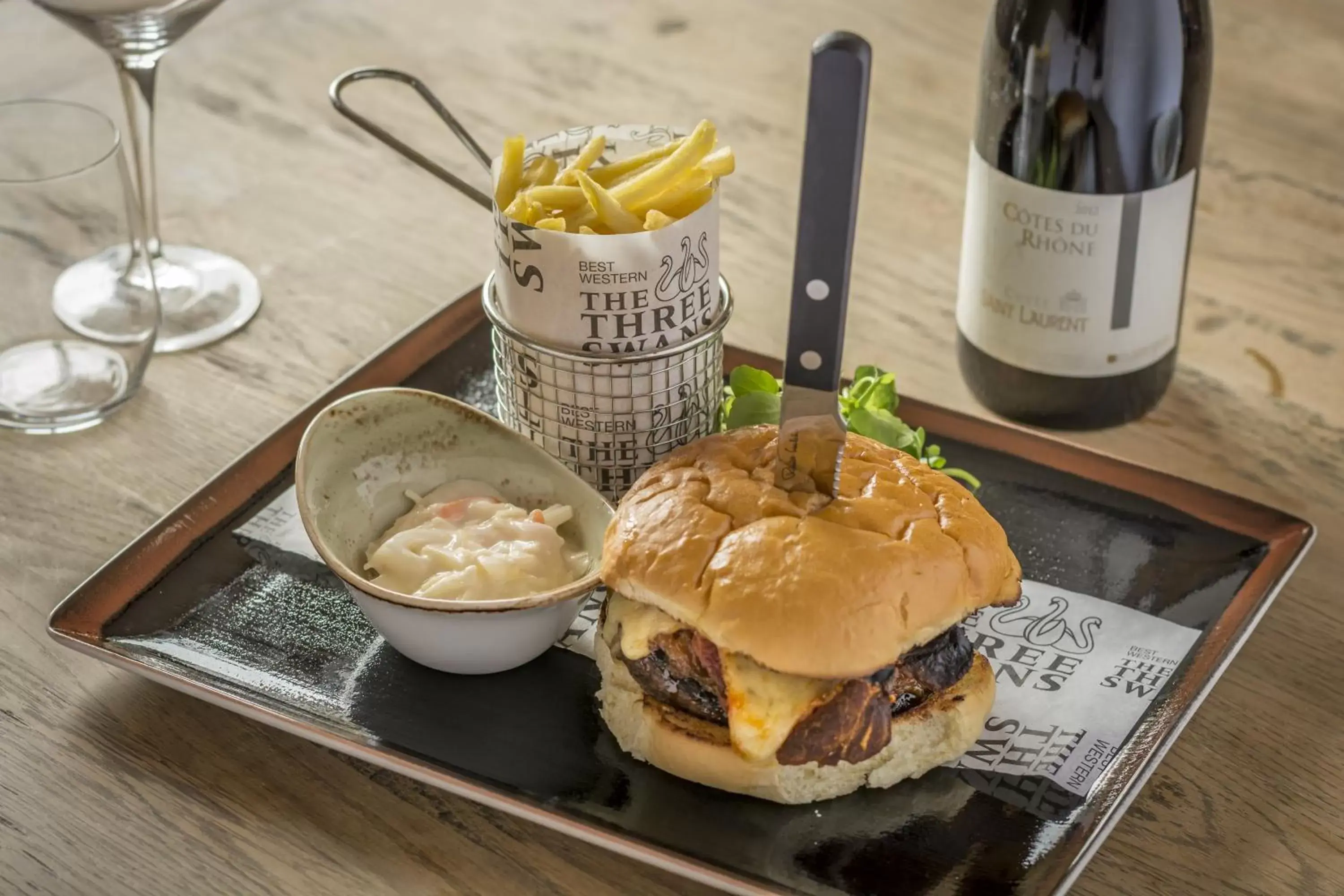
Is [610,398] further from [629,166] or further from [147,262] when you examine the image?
[147,262]

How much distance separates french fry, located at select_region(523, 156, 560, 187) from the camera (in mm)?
1354

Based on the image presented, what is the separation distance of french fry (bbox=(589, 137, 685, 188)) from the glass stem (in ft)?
2.08

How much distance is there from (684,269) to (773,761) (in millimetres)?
453

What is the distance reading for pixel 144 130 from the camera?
193 centimetres

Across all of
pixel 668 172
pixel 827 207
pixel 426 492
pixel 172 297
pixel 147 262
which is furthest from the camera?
pixel 172 297

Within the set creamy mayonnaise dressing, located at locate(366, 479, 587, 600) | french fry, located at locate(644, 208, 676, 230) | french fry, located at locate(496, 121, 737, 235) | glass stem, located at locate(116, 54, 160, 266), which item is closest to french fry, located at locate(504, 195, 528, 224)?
french fry, located at locate(496, 121, 737, 235)

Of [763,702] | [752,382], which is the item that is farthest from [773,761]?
[752,382]

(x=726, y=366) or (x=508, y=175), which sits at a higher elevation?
(x=508, y=175)

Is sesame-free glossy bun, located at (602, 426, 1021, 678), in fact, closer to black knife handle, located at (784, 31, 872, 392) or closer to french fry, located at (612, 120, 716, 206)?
black knife handle, located at (784, 31, 872, 392)

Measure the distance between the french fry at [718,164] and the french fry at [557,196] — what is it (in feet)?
0.37

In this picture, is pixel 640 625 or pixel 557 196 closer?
pixel 640 625

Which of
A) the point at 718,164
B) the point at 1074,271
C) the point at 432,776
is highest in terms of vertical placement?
the point at 718,164

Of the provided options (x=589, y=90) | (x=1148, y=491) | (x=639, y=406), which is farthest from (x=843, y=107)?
(x=589, y=90)

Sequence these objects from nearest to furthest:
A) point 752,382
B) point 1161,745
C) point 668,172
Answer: point 1161,745 → point 668,172 → point 752,382
